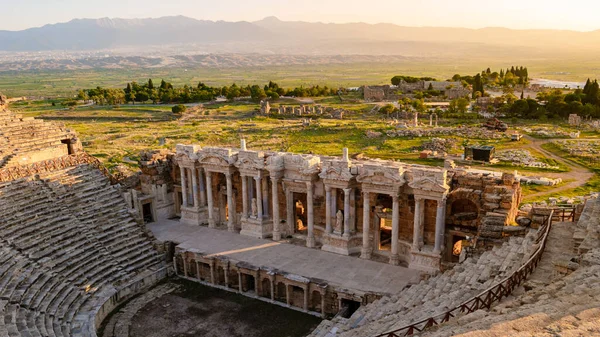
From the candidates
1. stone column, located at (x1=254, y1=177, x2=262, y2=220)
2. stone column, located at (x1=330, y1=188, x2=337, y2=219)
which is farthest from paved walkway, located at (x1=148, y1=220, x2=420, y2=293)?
stone column, located at (x1=330, y1=188, x2=337, y2=219)

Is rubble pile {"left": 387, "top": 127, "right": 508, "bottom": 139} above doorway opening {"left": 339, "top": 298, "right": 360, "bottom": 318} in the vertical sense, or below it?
below

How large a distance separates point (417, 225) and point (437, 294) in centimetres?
648

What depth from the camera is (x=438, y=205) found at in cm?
2406

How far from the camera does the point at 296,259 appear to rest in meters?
25.9

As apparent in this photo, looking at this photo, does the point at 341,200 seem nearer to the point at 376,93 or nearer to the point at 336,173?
the point at 336,173

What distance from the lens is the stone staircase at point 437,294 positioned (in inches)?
655

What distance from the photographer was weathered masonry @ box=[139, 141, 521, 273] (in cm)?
2427

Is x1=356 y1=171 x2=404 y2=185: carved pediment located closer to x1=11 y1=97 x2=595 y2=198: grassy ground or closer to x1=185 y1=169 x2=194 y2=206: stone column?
x1=185 y1=169 x2=194 y2=206: stone column

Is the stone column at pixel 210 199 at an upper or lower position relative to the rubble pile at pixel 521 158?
upper

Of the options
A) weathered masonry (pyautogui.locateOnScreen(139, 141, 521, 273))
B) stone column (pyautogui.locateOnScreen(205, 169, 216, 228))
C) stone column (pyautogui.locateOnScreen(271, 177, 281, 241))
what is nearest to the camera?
weathered masonry (pyautogui.locateOnScreen(139, 141, 521, 273))

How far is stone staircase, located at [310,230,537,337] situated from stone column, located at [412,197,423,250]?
330 cm

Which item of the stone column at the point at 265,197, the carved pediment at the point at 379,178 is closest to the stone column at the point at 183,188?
the stone column at the point at 265,197

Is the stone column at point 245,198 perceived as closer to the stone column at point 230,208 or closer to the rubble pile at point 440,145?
the stone column at point 230,208

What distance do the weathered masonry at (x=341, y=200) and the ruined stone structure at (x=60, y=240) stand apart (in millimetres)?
4242
